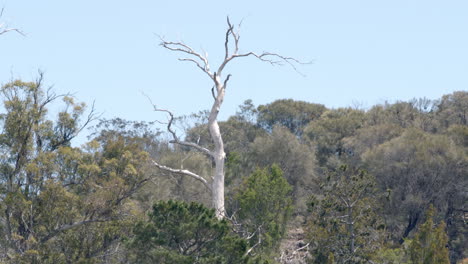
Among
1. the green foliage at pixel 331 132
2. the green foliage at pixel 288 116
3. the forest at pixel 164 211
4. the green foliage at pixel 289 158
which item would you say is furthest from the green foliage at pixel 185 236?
the green foliage at pixel 288 116

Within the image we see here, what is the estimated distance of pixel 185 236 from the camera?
2692cm

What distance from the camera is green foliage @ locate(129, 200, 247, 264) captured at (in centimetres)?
2667

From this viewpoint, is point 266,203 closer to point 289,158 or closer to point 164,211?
point 164,211

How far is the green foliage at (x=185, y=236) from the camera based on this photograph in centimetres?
2667

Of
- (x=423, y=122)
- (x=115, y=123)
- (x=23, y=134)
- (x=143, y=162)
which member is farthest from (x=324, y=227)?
(x=115, y=123)

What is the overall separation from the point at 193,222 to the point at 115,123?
1372 inches

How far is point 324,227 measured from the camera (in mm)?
33344

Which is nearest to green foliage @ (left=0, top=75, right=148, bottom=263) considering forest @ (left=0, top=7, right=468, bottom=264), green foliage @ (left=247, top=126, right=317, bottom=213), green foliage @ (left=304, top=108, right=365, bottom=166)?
forest @ (left=0, top=7, right=468, bottom=264)

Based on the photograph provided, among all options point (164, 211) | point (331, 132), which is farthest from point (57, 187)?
point (331, 132)

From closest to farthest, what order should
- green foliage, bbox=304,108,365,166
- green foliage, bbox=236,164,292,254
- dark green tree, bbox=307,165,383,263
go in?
dark green tree, bbox=307,165,383,263
green foliage, bbox=236,164,292,254
green foliage, bbox=304,108,365,166

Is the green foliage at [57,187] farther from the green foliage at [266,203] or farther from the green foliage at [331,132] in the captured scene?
the green foliage at [331,132]

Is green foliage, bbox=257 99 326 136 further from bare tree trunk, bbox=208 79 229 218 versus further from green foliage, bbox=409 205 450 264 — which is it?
green foliage, bbox=409 205 450 264

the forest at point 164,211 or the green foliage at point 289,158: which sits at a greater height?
the green foliage at point 289,158

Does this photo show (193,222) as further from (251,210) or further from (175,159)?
(175,159)
